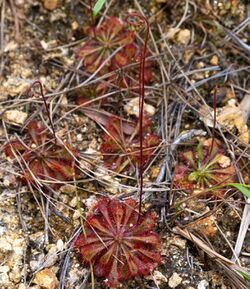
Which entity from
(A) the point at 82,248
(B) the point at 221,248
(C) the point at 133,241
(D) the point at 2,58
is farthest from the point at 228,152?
(D) the point at 2,58

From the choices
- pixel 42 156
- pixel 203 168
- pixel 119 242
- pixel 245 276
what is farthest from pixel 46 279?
pixel 203 168

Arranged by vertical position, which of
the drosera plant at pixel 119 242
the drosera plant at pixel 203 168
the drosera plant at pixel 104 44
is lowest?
the drosera plant at pixel 119 242

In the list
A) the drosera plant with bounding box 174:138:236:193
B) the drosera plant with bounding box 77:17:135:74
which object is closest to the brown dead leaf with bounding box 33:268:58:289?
the drosera plant with bounding box 174:138:236:193

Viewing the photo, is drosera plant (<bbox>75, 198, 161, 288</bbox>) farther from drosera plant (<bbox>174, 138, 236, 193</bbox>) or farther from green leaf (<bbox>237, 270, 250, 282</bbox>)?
green leaf (<bbox>237, 270, 250, 282</bbox>)

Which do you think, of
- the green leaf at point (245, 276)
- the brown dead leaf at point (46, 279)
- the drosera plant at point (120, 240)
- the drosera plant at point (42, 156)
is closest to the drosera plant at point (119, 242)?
the drosera plant at point (120, 240)

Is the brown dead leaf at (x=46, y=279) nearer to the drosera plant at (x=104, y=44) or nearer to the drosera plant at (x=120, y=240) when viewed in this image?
the drosera plant at (x=120, y=240)

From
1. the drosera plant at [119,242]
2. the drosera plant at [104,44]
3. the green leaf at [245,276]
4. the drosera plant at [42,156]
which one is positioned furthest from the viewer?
the drosera plant at [104,44]
